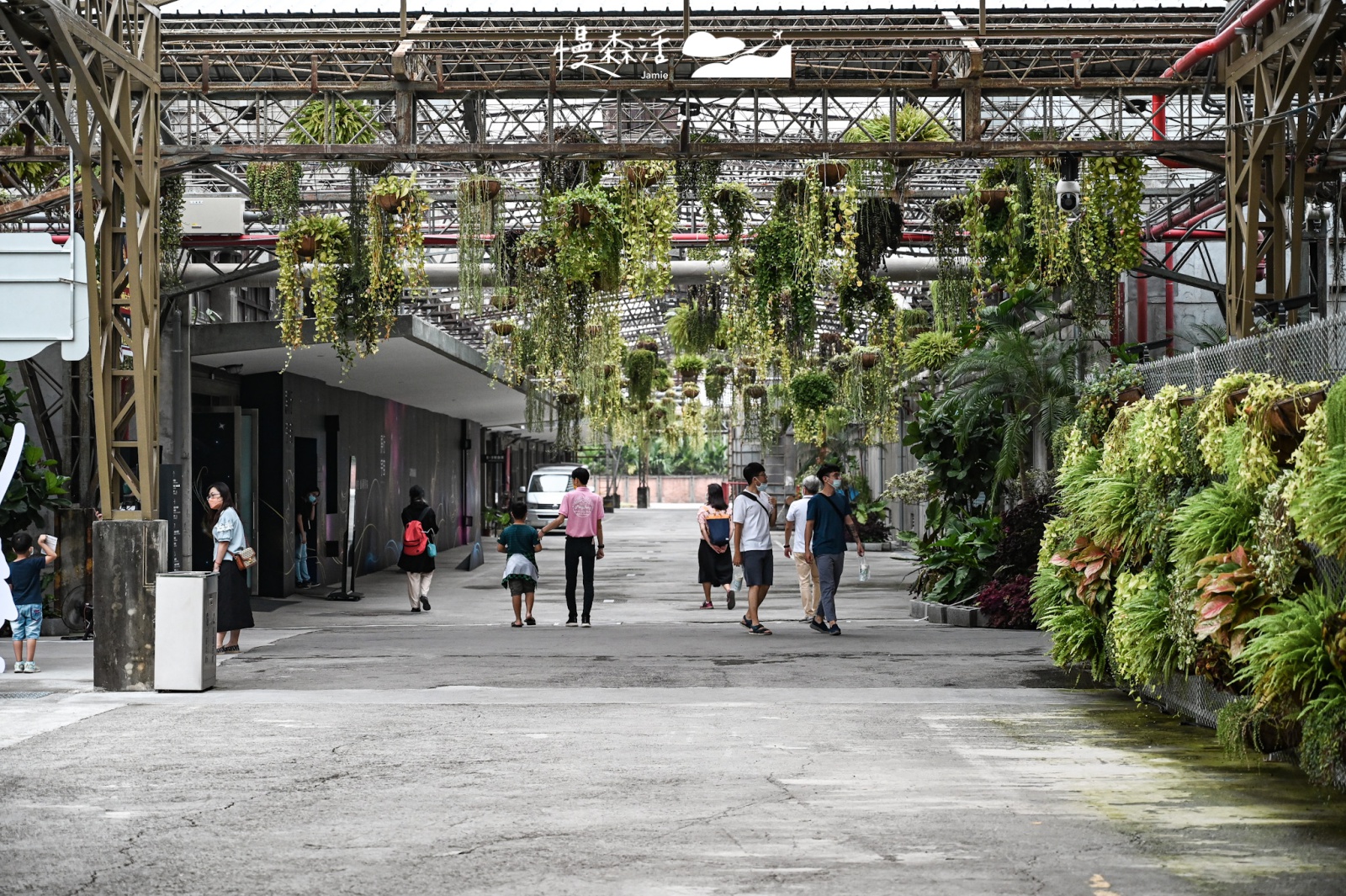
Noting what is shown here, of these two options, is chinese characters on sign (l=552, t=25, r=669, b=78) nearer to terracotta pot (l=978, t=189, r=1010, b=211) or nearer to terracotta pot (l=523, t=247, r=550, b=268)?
terracotta pot (l=523, t=247, r=550, b=268)

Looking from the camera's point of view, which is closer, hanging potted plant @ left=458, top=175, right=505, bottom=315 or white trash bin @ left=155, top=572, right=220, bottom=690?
white trash bin @ left=155, top=572, right=220, bottom=690

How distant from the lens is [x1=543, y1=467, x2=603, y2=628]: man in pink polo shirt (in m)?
16.2

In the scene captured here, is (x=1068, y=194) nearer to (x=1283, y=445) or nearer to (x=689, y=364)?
(x=1283, y=445)

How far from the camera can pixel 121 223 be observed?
11773mm

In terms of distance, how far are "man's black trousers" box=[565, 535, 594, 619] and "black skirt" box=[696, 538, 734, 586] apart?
2.41 metres

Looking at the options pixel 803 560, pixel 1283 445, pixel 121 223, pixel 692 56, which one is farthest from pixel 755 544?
pixel 1283 445

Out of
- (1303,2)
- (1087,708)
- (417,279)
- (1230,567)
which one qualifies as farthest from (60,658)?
(1303,2)

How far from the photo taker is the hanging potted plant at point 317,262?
15.1 meters

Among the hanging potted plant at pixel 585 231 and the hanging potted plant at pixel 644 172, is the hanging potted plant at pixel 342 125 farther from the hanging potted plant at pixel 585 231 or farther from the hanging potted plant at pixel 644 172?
the hanging potted plant at pixel 644 172

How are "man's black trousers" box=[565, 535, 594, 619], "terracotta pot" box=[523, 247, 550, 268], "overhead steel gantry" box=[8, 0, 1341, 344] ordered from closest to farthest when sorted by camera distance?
"overhead steel gantry" box=[8, 0, 1341, 344] < "terracotta pot" box=[523, 247, 550, 268] < "man's black trousers" box=[565, 535, 594, 619]

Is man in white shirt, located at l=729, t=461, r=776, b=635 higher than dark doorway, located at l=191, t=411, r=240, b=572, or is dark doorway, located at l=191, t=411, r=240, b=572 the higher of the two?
dark doorway, located at l=191, t=411, r=240, b=572

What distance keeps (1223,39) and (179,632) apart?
10.4m

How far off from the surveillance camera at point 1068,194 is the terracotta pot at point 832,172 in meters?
2.08

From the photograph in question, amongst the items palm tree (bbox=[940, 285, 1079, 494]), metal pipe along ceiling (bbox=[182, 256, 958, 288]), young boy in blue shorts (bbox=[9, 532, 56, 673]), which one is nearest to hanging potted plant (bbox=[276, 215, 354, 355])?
young boy in blue shorts (bbox=[9, 532, 56, 673])
